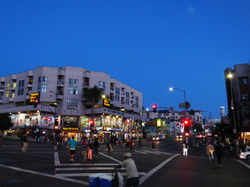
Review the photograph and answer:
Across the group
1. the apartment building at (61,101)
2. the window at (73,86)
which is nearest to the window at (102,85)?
the apartment building at (61,101)

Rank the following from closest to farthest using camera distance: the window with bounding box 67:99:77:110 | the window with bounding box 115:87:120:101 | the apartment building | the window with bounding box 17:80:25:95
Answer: the apartment building
the window with bounding box 67:99:77:110
the window with bounding box 17:80:25:95
the window with bounding box 115:87:120:101

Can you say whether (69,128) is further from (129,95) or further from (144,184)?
(144,184)

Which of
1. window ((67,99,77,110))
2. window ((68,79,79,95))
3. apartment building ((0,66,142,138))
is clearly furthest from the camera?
window ((68,79,79,95))

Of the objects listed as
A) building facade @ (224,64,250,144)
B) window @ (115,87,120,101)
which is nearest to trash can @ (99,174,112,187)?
building facade @ (224,64,250,144)

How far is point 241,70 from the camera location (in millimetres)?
42125

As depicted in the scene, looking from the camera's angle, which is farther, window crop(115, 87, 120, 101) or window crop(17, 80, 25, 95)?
window crop(115, 87, 120, 101)

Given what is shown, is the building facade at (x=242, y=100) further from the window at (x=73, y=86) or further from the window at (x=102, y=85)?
the window at (x=73, y=86)

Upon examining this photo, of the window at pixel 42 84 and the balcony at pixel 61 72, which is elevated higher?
A: the balcony at pixel 61 72

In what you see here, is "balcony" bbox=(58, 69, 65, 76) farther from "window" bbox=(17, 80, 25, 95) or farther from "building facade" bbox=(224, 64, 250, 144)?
Answer: "building facade" bbox=(224, 64, 250, 144)

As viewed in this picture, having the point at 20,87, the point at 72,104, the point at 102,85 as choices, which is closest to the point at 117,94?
the point at 102,85

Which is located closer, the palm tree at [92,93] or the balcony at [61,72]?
the palm tree at [92,93]

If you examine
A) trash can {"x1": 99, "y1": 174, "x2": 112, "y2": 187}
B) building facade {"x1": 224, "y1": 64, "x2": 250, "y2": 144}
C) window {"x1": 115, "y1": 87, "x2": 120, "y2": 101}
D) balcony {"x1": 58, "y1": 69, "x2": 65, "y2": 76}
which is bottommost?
trash can {"x1": 99, "y1": 174, "x2": 112, "y2": 187}

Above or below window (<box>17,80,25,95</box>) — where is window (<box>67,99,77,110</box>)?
below

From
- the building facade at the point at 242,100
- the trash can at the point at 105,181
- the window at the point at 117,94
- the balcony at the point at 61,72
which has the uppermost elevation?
the balcony at the point at 61,72
